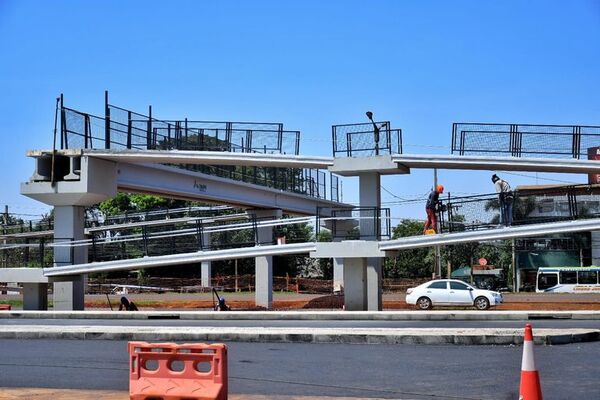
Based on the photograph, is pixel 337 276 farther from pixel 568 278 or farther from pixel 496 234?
pixel 496 234

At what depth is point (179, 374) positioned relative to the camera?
883 cm

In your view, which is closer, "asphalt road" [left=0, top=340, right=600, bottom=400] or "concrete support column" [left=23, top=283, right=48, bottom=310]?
"asphalt road" [left=0, top=340, right=600, bottom=400]

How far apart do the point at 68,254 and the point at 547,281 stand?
3981cm

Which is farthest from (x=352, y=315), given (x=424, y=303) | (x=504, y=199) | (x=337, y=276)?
(x=337, y=276)

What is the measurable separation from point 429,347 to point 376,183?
15723 millimetres

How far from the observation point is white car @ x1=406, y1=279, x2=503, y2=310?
3528 cm

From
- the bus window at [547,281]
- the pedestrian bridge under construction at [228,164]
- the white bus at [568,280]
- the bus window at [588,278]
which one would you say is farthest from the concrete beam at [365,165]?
the bus window at [547,281]

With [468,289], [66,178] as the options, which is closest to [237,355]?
[66,178]

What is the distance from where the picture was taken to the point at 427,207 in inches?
1115

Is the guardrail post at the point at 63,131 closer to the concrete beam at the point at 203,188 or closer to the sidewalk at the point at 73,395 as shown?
the concrete beam at the point at 203,188

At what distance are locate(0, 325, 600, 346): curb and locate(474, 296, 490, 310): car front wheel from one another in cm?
2013

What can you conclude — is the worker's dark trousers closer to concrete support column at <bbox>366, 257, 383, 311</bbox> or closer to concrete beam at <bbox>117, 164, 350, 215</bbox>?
concrete support column at <bbox>366, 257, 383, 311</bbox>

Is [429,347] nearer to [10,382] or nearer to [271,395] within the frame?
[271,395]

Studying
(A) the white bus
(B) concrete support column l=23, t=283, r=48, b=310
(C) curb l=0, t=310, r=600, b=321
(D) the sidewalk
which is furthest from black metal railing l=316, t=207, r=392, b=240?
(A) the white bus
